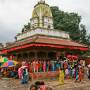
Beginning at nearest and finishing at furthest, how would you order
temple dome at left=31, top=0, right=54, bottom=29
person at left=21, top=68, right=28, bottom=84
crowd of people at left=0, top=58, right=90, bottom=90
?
1. person at left=21, top=68, right=28, bottom=84
2. crowd of people at left=0, top=58, right=90, bottom=90
3. temple dome at left=31, top=0, right=54, bottom=29

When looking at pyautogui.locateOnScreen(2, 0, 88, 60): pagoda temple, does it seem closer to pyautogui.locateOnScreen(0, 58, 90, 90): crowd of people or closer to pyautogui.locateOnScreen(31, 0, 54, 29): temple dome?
pyautogui.locateOnScreen(31, 0, 54, 29): temple dome

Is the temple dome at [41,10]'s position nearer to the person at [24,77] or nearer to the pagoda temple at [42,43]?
the pagoda temple at [42,43]

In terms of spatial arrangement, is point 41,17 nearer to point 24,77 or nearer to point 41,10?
point 41,10

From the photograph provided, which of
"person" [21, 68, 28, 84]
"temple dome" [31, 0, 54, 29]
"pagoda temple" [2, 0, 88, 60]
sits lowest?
"person" [21, 68, 28, 84]

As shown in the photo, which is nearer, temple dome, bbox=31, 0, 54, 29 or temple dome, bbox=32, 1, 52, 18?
temple dome, bbox=31, 0, 54, 29

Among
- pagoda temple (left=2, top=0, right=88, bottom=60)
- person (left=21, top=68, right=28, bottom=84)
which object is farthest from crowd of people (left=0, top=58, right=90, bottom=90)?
pagoda temple (left=2, top=0, right=88, bottom=60)

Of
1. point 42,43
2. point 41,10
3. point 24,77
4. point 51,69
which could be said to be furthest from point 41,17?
point 24,77

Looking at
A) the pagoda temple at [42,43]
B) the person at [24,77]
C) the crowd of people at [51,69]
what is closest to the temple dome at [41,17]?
the pagoda temple at [42,43]

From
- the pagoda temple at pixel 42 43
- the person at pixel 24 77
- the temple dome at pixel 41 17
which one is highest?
the temple dome at pixel 41 17

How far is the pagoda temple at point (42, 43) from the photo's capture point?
24.5 meters

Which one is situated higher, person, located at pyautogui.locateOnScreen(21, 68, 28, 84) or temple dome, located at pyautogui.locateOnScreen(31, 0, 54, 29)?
temple dome, located at pyautogui.locateOnScreen(31, 0, 54, 29)

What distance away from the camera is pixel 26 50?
86.0 feet

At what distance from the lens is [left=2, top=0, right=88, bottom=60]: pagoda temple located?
2448 centimetres

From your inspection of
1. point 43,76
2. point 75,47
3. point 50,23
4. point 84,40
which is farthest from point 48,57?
point 84,40
